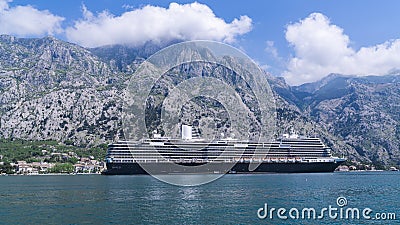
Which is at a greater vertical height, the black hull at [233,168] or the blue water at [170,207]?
the black hull at [233,168]

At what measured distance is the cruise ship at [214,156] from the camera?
9319cm

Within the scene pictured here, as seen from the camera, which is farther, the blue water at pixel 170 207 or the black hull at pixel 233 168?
the black hull at pixel 233 168

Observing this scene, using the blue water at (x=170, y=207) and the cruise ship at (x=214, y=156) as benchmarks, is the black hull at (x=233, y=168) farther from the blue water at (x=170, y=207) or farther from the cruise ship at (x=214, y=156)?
the blue water at (x=170, y=207)

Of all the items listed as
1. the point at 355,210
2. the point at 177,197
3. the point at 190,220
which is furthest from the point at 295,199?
the point at 190,220

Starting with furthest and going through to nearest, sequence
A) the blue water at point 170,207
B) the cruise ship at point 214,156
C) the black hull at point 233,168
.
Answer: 1. the cruise ship at point 214,156
2. the black hull at point 233,168
3. the blue water at point 170,207

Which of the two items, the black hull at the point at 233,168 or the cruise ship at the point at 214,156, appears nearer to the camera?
the black hull at the point at 233,168

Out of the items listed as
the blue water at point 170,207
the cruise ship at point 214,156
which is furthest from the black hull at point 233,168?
the blue water at point 170,207

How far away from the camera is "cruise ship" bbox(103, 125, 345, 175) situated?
306ft

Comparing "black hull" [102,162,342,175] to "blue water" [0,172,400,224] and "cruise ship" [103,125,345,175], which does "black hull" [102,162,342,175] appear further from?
"blue water" [0,172,400,224]

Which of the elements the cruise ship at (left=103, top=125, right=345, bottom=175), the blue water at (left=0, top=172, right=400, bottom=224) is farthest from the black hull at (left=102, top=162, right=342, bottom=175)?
the blue water at (left=0, top=172, right=400, bottom=224)

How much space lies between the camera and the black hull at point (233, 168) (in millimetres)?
92188

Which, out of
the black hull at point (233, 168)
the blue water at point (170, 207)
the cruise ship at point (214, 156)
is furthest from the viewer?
the cruise ship at point (214, 156)

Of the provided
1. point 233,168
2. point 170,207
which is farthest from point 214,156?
point 170,207

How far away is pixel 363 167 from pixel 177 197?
142774mm
